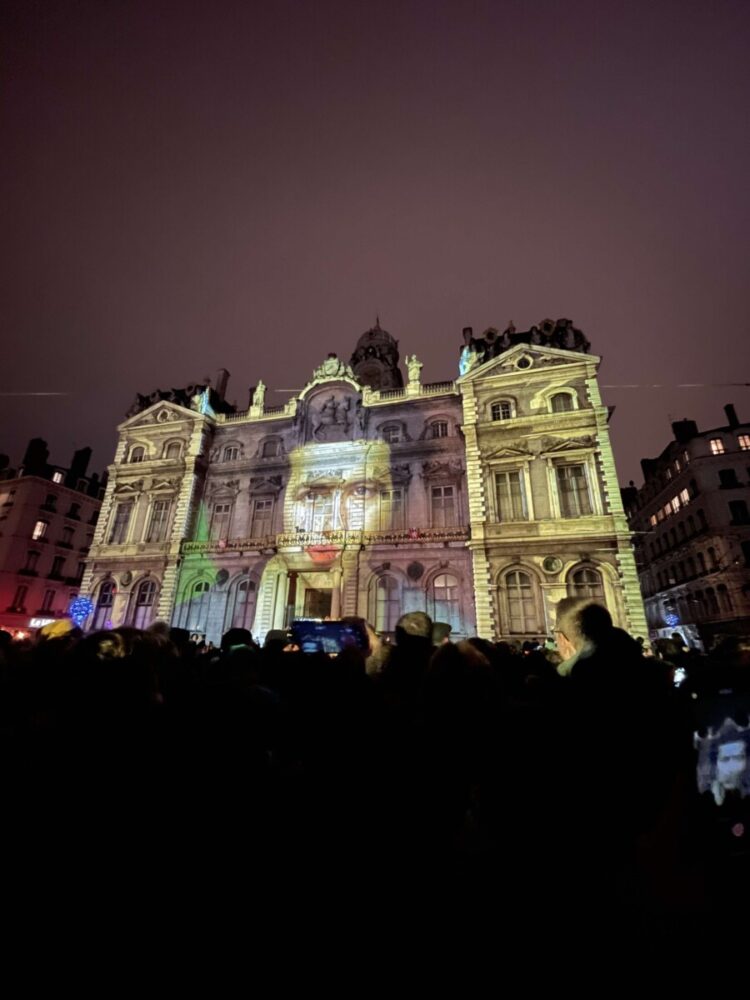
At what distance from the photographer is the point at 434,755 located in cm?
287

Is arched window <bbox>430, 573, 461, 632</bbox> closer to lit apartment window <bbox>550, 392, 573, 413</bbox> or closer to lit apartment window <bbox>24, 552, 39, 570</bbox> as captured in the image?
lit apartment window <bbox>550, 392, 573, 413</bbox>

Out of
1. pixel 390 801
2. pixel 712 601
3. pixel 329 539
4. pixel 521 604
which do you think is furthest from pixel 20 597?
pixel 712 601

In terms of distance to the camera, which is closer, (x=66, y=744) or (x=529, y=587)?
(x=66, y=744)

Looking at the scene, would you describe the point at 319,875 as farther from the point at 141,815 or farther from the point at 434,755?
the point at 141,815

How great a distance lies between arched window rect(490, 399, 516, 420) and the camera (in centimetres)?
2397

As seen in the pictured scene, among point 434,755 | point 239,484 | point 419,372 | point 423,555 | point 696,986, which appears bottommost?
point 696,986

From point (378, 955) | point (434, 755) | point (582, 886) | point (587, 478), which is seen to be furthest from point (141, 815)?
point (587, 478)

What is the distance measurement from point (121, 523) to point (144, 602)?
6.08 meters

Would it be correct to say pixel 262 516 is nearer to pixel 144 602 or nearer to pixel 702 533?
pixel 144 602

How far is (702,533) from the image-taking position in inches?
1395

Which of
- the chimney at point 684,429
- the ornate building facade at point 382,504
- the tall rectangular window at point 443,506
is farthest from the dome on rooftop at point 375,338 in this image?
the chimney at point 684,429

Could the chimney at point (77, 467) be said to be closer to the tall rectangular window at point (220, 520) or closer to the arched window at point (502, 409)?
the tall rectangular window at point (220, 520)

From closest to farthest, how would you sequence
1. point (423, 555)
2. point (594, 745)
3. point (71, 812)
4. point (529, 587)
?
point (71, 812)
point (594, 745)
point (529, 587)
point (423, 555)

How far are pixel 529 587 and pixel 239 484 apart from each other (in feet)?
60.8
